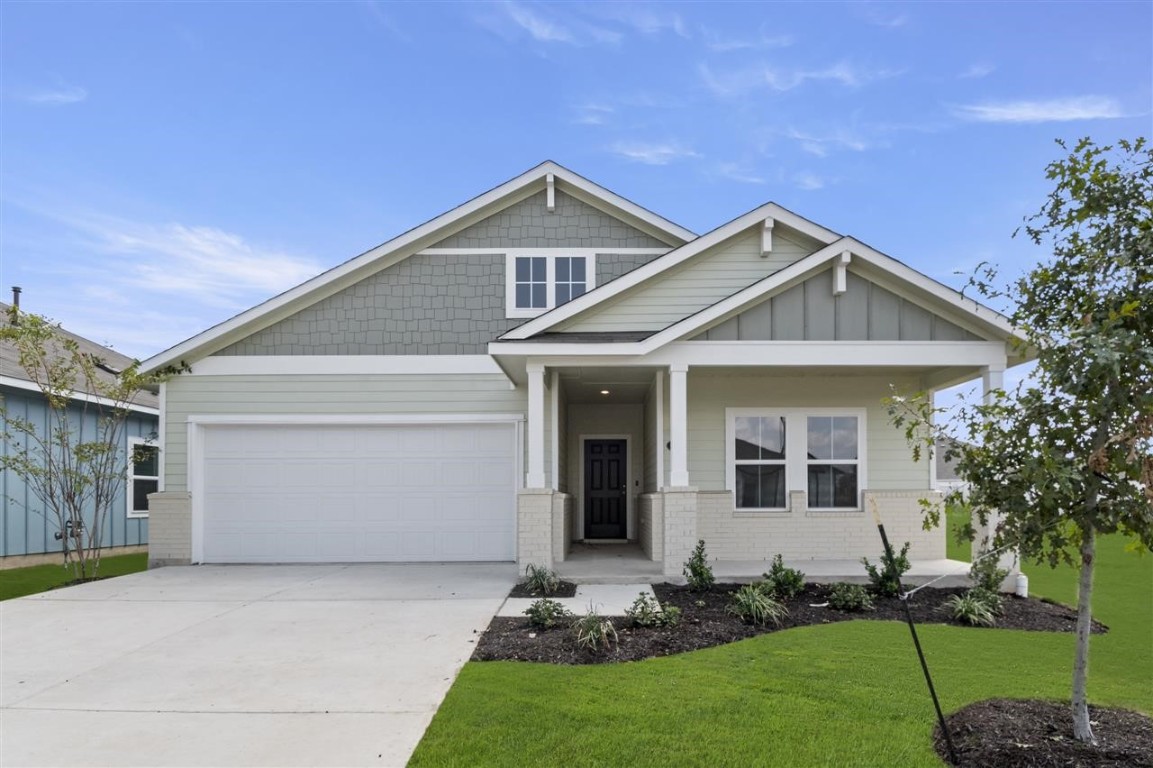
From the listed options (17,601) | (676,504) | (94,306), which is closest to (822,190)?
(676,504)

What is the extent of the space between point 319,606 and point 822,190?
1547 cm

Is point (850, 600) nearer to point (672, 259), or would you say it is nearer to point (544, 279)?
point (672, 259)

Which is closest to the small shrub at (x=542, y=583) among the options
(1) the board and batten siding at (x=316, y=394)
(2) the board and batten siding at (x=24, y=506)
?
(1) the board and batten siding at (x=316, y=394)

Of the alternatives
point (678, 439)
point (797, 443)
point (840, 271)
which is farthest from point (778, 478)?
point (840, 271)

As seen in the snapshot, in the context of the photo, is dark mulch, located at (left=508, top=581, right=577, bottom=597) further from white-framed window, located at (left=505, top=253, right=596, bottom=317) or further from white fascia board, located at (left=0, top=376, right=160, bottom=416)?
white fascia board, located at (left=0, top=376, right=160, bottom=416)

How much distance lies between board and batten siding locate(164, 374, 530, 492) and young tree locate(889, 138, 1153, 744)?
8.79 m

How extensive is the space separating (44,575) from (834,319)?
12709mm

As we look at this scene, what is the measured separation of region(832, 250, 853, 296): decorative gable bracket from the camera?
9.80m

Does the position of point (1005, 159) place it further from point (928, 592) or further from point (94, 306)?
point (94, 306)

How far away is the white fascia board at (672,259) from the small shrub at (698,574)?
3.56 metres

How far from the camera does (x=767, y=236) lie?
11367mm

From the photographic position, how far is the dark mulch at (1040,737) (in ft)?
13.5

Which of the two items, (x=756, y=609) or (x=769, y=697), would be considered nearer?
(x=769, y=697)

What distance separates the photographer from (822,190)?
1892 centimetres
